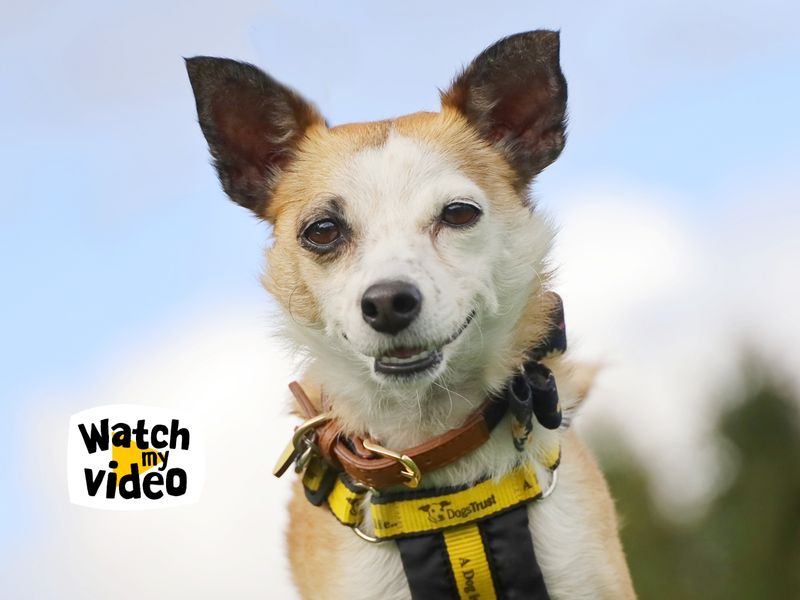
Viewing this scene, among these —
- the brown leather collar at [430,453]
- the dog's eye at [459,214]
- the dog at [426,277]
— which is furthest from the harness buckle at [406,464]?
the dog's eye at [459,214]

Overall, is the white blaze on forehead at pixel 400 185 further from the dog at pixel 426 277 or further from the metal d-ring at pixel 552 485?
the metal d-ring at pixel 552 485

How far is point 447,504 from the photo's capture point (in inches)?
161

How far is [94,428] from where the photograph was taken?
6.02m

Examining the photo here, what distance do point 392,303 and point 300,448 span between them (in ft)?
3.42

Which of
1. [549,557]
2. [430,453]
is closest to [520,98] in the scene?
[430,453]

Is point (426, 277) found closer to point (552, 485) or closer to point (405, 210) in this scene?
point (405, 210)

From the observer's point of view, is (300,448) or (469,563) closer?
(469,563)

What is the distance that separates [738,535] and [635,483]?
2292 millimetres

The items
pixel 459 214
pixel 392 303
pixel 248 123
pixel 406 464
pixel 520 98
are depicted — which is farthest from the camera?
pixel 248 123

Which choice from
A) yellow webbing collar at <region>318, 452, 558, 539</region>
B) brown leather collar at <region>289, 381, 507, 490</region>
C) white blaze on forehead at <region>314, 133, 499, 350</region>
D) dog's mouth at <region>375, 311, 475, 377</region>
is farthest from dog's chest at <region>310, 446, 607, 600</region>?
white blaze on forehead at <region>314, 133, 499, 350</region>

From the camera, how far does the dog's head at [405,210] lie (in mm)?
3902

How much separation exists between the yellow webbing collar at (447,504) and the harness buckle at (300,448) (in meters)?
0.41

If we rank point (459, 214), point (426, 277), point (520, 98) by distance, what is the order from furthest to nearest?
point (520, 98), point (459, 214), point (426, 277)

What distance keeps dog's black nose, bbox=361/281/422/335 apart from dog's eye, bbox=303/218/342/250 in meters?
0.56
